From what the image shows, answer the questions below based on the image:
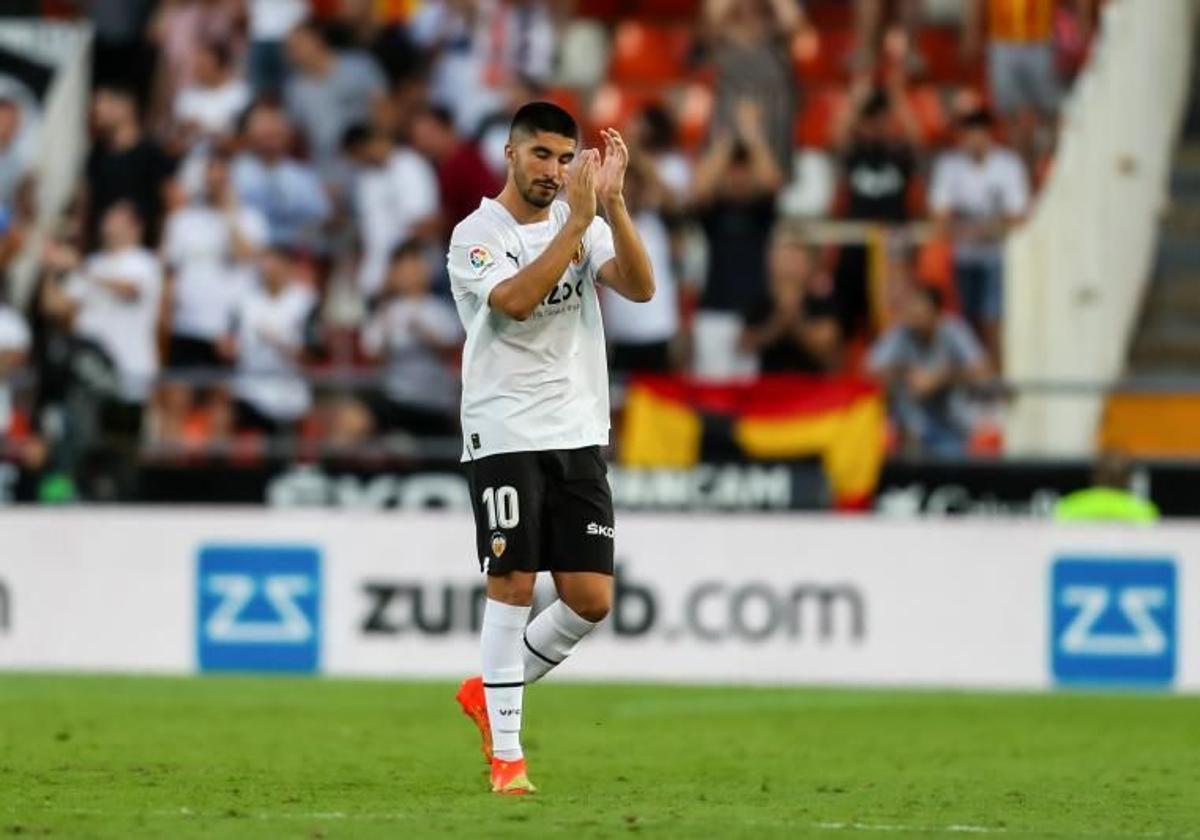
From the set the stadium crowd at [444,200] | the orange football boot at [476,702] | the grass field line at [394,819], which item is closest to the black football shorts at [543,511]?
the orange football boot at [476,702]

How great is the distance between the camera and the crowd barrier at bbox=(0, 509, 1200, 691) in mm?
16469

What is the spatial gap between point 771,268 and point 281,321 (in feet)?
11.1

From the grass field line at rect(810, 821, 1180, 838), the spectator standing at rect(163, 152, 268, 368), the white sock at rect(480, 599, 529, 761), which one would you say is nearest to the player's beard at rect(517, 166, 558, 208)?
the white sock at rect(480, 599, 529, 761)

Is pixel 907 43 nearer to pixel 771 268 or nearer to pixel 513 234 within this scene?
pixel 771 268

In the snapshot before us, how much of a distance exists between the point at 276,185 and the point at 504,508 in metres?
10.7

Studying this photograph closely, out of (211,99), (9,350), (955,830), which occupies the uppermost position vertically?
(211,99)

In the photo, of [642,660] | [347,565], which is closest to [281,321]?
[347,565]

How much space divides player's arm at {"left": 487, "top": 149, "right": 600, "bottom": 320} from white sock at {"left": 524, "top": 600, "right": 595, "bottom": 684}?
121 centimetres

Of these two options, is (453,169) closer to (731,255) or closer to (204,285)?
(204,285)

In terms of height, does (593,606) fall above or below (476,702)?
above

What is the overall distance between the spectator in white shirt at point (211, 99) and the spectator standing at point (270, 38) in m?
0.16

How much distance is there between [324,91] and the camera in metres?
20.8

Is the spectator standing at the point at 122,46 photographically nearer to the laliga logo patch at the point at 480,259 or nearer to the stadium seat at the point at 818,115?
the stadium seat at the point at 818,115

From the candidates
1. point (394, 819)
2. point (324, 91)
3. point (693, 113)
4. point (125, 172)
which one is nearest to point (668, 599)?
point (693, 113)
